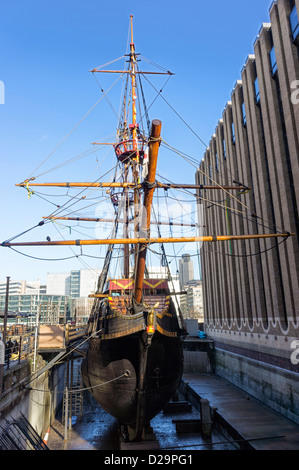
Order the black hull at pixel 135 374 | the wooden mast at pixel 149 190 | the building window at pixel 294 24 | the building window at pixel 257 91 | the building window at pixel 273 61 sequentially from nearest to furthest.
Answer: the wooden mast at pixel 149 190 < the black hull at pixel 135 374 < the building window at pixel 294 24 < the building window at pixel 273 61 < the building window at pixel 257 91

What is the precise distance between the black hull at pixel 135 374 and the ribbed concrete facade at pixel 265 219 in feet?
19.6

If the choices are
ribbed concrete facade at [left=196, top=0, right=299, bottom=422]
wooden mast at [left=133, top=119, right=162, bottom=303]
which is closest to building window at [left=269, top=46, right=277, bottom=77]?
ribbed concrete facade at [left=196, top=0, right=299, bottom=422]

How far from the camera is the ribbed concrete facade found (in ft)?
57.3

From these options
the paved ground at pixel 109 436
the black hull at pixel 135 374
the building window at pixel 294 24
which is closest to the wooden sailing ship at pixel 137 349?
the black hull at pixel 135 374

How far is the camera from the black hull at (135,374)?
42.5 feet

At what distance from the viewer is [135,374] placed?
516 inches

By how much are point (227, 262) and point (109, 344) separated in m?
18.6

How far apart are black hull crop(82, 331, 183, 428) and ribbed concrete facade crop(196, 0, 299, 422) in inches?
235

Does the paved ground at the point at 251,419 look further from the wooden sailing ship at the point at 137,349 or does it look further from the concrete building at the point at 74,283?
the concrete building at the point at 74,283

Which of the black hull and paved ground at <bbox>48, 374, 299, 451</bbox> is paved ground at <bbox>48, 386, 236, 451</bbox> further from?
the black hull

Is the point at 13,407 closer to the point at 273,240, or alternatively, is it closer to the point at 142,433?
the point at 142,433
